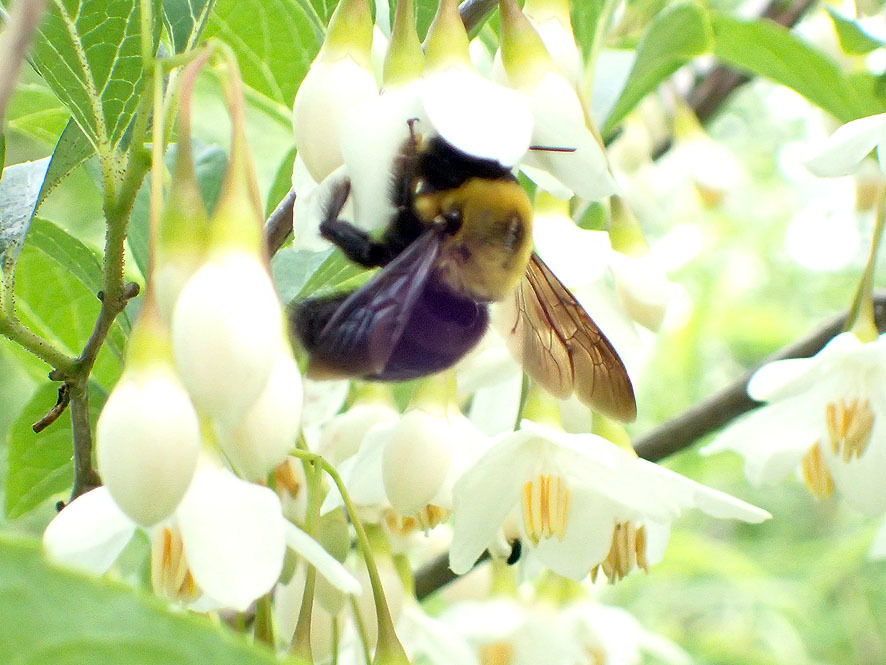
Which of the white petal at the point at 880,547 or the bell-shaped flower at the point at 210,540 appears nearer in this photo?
the bell-shaped flower at the point at 210,540

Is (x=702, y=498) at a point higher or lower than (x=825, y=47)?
higher

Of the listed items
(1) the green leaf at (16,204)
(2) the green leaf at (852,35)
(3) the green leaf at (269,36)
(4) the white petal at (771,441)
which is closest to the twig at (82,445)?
(1) the green leaf at (16,204)

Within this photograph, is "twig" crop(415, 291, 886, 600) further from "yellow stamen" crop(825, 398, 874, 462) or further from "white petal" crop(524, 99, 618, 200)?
"white petal" crop(524, 99, 618, 200)

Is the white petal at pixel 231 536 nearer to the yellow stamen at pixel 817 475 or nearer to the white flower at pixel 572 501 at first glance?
the white flower at pixel 572 501

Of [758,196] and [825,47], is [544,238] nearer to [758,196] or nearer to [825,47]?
[825,47]

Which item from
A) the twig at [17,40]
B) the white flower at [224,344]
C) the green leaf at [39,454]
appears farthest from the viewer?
the green leaf at [39,454]

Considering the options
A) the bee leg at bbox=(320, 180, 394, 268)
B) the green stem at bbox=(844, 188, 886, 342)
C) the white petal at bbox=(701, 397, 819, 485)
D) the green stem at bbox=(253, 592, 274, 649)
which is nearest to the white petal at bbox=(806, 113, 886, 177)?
the green stem at bbox=(844, 188, 886, 342)

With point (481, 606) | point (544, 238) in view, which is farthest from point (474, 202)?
point (481, 606)
